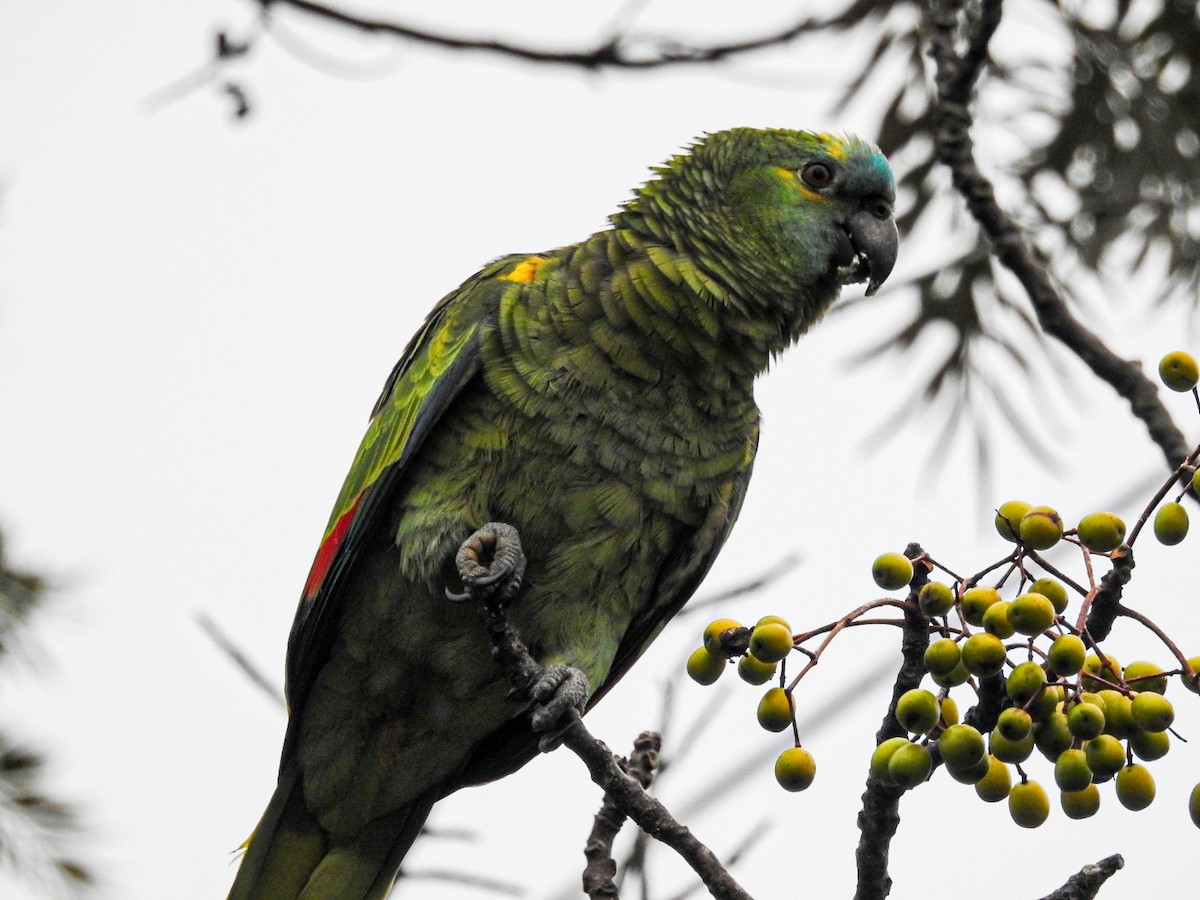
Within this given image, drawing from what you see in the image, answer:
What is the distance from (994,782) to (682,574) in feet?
5.74

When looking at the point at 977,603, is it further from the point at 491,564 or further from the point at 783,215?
the point at 783,215

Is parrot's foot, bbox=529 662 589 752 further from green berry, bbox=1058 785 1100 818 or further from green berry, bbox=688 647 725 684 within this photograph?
green berry, bbox=1058 785 1100 818

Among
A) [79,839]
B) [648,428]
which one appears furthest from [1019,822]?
[79,839]

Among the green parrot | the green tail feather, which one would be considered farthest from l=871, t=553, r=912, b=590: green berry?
the green tail feather

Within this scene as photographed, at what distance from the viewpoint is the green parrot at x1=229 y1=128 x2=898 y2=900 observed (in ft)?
10.8

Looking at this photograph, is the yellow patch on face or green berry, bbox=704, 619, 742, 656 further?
the yellow patch on face

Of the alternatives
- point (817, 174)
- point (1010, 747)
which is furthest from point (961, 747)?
point (817, 174)

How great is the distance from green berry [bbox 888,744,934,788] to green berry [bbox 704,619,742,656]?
1.24 ft

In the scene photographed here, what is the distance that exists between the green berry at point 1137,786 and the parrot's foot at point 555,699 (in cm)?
Answer: 132

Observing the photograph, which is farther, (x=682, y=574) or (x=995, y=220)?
(x=682, y=574)

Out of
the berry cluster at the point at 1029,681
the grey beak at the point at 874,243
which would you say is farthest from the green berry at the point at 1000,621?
the grey beak at the point at 874,243

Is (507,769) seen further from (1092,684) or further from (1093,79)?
(1093,79)

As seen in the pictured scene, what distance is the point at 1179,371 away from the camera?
6.57 feet

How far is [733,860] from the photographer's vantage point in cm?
276
